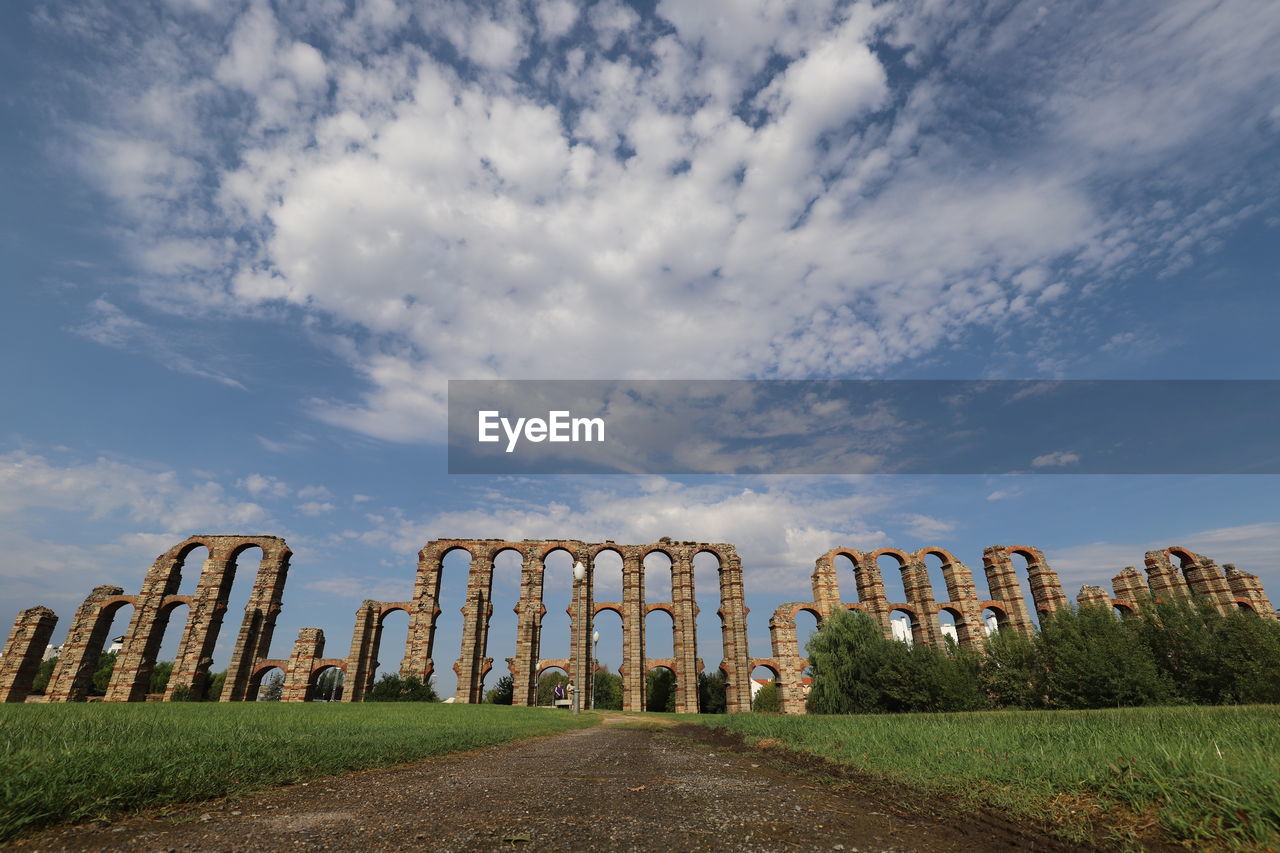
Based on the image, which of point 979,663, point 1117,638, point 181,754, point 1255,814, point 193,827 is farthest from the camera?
point 979,663

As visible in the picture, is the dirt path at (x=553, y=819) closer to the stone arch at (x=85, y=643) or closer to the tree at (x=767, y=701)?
the tree at (x=767, y=701)

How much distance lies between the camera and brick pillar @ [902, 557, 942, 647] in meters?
41.6

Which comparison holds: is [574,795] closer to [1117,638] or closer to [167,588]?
[1117,638]

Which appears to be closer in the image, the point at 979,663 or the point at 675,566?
the point at 979,663

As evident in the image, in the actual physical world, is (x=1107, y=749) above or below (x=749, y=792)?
above

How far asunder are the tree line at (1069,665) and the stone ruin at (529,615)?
14678mm

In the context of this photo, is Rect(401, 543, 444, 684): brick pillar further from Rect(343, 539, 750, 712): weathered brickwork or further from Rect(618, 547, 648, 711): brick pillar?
Rect(618, 547, 648, 711): brick pillar

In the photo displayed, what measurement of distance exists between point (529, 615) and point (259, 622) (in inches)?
747

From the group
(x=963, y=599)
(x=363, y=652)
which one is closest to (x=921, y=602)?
(x=963, y=599)

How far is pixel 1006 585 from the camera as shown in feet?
146

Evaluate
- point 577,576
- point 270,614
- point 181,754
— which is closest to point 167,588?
point 270,614

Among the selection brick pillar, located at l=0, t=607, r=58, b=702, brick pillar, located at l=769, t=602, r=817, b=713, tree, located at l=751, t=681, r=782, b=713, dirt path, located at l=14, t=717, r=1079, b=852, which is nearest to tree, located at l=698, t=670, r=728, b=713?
tree, located at l=751, t=681, r=782, b=713

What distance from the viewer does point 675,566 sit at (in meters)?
46.6

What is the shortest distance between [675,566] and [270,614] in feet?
101
